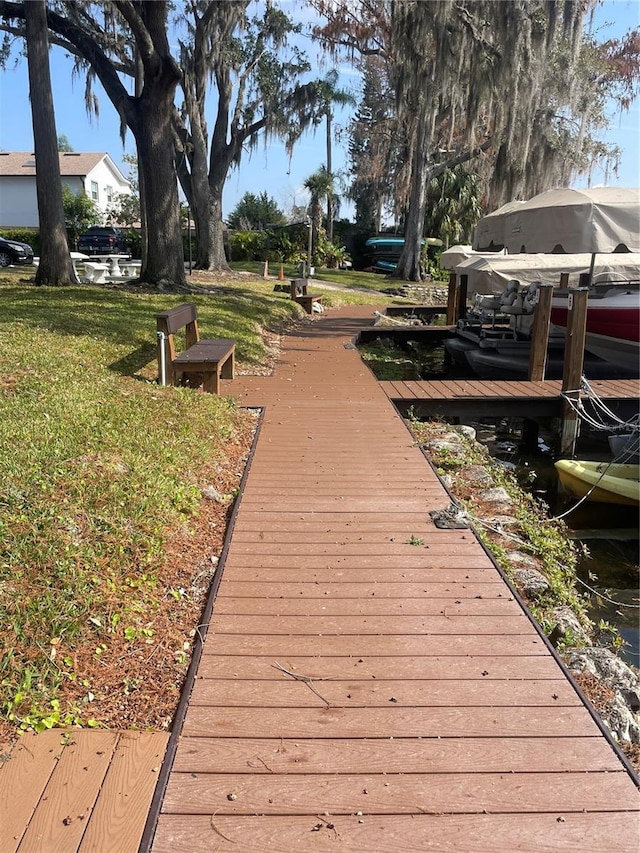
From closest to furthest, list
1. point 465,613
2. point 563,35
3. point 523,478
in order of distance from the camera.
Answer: point 465,613, point 523,478, point 563,35

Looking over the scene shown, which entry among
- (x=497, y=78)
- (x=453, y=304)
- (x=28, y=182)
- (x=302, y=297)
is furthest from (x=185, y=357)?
(x=28, y=182)

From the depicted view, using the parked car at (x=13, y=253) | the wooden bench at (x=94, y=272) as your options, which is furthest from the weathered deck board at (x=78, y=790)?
the parked car at (x=13, y=253)

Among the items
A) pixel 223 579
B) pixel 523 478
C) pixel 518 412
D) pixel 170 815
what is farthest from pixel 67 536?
pixel 518 412

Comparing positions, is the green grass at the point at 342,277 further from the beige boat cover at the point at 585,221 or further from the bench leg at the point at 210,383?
the bench leg at the point at 210,383

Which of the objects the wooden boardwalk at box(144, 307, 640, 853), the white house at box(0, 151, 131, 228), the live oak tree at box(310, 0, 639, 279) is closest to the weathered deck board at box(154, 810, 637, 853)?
the wooden boardwalk at box(144, 307, 640, 853)

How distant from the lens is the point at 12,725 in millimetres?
2396

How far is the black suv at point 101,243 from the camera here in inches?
1256

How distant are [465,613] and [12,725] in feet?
6.50

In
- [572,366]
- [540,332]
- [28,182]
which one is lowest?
[572,366]

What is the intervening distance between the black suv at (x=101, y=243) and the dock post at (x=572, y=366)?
92.0 ft

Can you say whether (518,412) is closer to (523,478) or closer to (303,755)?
(523,478)

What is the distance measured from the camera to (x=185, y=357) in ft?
23.1

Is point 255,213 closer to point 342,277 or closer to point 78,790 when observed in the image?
point 342,277

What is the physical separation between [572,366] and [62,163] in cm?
4481
